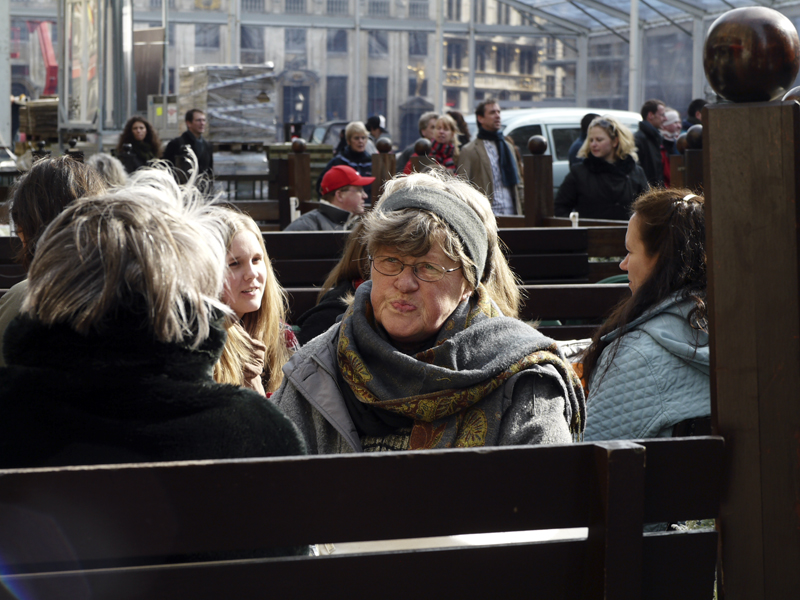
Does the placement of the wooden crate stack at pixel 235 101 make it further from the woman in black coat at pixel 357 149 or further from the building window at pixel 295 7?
the building window at pixel 295 7

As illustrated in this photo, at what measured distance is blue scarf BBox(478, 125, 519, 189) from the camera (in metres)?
7.77

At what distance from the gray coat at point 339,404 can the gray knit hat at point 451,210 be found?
0.33 metres

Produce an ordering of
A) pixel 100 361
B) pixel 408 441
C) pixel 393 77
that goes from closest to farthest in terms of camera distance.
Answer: pixel 100 361
pixel 408 441
pixel 393 77

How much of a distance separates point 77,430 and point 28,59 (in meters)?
36.3

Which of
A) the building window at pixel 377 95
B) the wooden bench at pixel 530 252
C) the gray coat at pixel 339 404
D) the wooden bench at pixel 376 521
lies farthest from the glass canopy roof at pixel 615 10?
the wooden bench at pixel 376 521

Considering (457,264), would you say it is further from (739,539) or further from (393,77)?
(393,77)

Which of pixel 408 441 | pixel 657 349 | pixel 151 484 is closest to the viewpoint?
pixel 151 484

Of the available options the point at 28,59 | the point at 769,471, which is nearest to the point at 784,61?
the point at 769,471

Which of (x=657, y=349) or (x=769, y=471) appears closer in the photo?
(x=769, y=471)

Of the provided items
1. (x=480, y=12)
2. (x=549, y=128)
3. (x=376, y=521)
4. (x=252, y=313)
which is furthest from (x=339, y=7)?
(x=376, y=521)

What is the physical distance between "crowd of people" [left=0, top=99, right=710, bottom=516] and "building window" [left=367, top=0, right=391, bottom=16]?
109ft

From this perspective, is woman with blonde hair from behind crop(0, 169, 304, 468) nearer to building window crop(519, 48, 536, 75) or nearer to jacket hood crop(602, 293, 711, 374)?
jacket hood crop(602, 293, 711, 374)

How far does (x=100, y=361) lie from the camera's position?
132 centimetres

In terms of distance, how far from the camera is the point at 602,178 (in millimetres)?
6434
